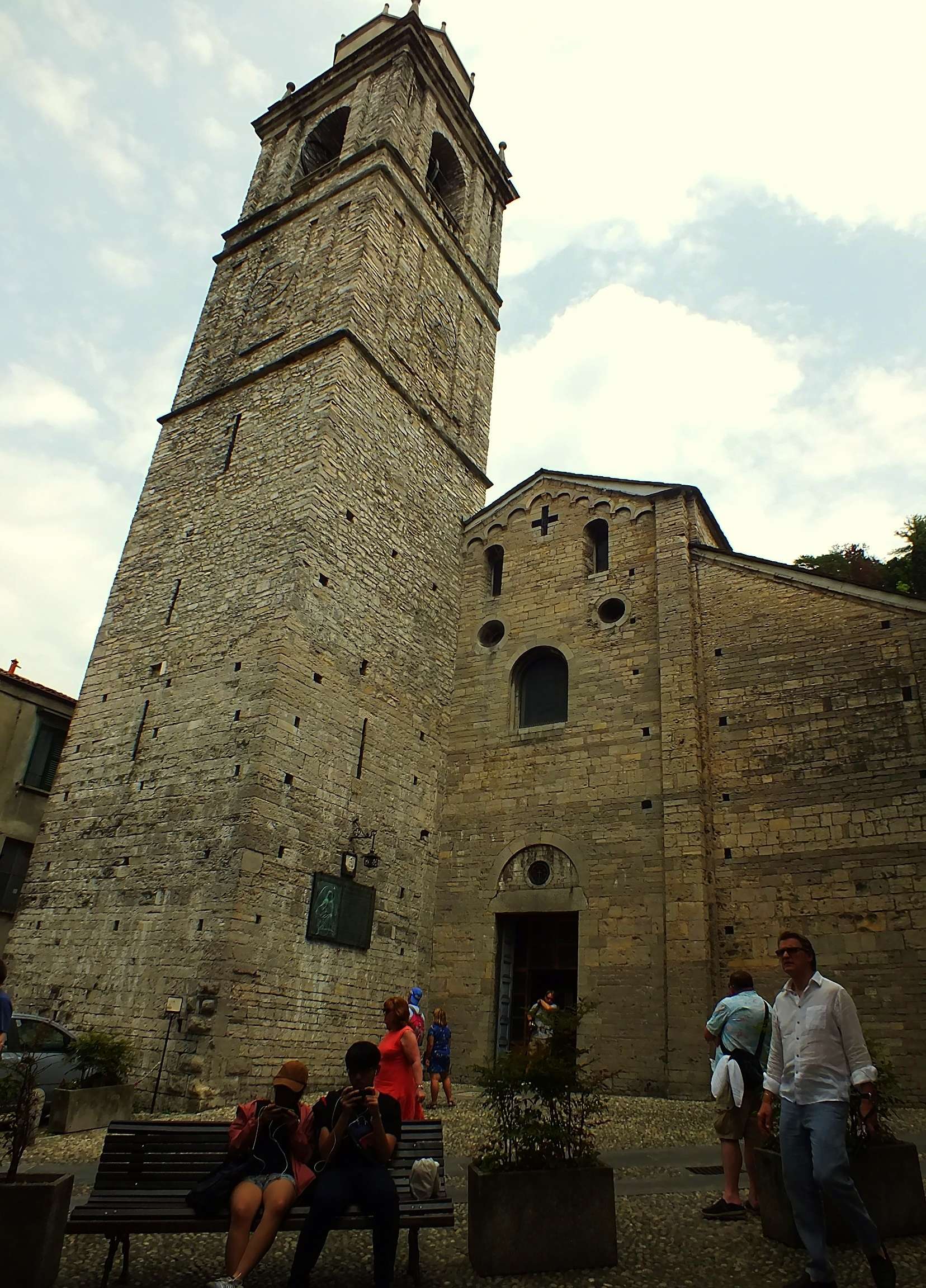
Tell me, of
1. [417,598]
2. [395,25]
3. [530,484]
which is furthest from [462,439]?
[395,25]

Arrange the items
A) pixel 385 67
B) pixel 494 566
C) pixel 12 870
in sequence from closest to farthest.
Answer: pixel 12 870, pixel 494 566, pixel 385 67

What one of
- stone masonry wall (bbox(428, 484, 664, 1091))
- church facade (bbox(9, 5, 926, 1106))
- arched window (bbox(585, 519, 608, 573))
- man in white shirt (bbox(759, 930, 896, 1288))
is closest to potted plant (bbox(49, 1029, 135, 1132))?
church facade (bbox(9, 5, 926, 1106))

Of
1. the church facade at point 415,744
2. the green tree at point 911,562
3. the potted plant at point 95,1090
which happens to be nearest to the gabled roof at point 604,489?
the church facade at point 415,744

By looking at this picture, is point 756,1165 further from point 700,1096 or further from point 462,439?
point 462,439

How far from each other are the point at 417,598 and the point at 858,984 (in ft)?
31.8

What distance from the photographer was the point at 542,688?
15352mm

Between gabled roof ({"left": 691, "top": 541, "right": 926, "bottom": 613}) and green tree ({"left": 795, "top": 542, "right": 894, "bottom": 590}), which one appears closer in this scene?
gabled roof ({"left": 691, "top": 541, "right": 926, "bottom": 613})

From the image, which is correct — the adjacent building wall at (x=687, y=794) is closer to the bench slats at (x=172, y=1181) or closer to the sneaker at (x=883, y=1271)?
the sneaker at (x=883, y=1271)

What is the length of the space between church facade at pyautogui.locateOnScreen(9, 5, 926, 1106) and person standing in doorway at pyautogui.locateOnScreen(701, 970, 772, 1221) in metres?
4.20

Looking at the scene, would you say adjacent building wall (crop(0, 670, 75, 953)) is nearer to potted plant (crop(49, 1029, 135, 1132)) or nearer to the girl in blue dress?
potted plant (crop(49, 1029, 135, 1132))

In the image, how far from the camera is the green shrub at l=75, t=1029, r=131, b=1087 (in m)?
8.97

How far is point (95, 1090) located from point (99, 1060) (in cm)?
39

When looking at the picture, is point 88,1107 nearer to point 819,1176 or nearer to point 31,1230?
point 31,1230

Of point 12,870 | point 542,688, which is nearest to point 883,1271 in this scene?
point 542,688
